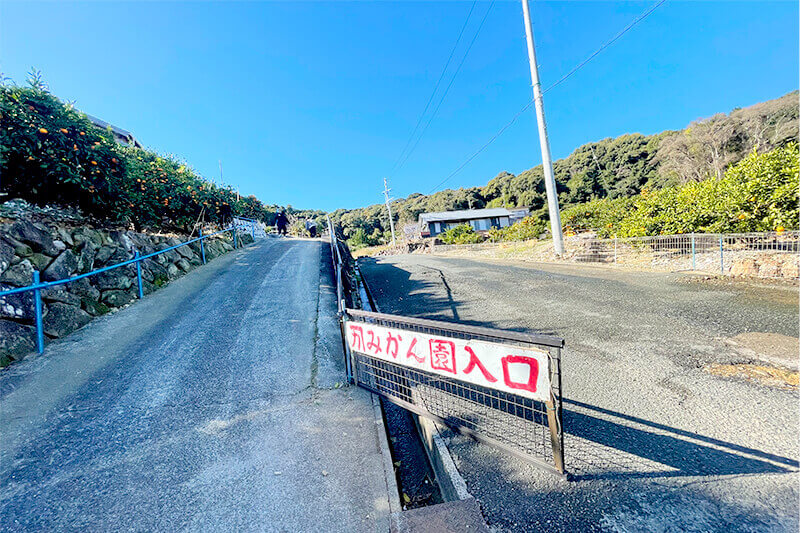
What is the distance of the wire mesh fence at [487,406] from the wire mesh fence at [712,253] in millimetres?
7216

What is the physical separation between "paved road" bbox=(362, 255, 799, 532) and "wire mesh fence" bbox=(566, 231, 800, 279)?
1.51m

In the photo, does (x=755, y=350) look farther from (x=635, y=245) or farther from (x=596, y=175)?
(x=596, y=175)

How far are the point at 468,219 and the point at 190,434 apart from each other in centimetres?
4180

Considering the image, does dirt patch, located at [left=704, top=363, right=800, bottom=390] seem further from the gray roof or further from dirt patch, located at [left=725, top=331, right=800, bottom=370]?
the gray roof

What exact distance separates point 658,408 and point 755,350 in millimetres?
2076

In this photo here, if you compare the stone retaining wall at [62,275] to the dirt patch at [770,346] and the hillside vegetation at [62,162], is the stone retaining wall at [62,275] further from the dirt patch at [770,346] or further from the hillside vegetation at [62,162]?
the dirt patch at [770,346]

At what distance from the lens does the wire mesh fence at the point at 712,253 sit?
5853 mm

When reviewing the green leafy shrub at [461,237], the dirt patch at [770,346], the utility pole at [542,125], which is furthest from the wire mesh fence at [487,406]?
the green leafy shrub at [461,237]

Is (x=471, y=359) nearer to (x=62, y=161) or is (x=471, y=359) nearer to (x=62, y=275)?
(x=62, y=275)

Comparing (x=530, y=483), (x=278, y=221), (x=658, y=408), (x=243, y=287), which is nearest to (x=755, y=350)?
(x=658, y=408)

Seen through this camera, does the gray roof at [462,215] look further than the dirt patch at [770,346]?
Yes

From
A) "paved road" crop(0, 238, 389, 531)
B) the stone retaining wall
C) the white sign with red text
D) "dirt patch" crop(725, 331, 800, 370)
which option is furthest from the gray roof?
the white sign with red text

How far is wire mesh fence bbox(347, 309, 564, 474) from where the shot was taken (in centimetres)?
179

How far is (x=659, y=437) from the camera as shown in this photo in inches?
86.4
